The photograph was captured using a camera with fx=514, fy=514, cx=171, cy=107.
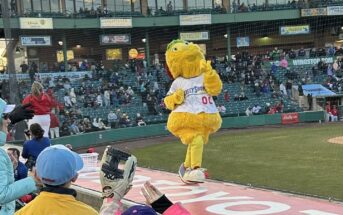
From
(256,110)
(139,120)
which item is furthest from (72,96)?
(256,110)

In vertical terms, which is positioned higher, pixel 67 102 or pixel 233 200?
pixel 233 200

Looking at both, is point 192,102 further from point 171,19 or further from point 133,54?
point 133,54

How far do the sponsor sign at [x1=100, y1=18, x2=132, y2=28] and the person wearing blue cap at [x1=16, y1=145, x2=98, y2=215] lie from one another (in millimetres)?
30493

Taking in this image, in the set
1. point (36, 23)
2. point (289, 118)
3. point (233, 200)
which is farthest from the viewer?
point (36, 23)

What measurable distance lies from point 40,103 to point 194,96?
3159 millimetres

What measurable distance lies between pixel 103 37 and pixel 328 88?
1488cm

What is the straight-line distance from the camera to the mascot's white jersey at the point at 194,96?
7.84 metres

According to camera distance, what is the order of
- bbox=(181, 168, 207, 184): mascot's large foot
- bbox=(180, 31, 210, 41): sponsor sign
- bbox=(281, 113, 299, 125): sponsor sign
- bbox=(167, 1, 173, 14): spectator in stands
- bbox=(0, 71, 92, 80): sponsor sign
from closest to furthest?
bbox=(181, 168, 207, 184): mascot's large foot
bbox=(0, 71, 92, 80): sponsor sign
bbox=(281, 113, 299, 125): sponsor sign
bbox=(180, 31, 210, 41): sponsor sign
bbox=(167, 1, 173, 14): spectator in stands

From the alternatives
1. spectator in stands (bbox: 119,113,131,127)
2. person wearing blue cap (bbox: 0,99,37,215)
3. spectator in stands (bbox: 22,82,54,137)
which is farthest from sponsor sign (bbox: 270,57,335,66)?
person wearing blue cap (bbox: 0,99,37,215)

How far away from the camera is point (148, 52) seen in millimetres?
36000

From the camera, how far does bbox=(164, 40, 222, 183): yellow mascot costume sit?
25.4 feet

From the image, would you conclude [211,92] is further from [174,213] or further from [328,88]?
[328,88]

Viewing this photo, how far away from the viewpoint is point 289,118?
1099 inches

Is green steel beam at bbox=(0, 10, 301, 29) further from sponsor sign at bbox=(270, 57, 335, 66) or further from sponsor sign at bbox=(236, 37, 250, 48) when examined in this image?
sponsor sign at bbox=(270, 57, 335, 66)
